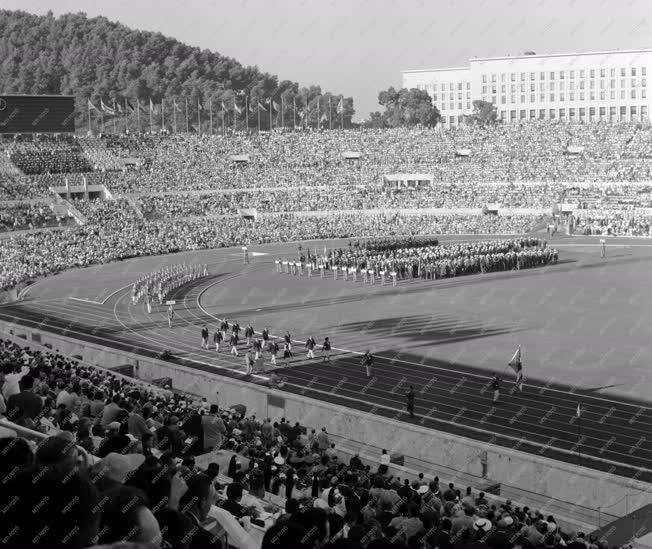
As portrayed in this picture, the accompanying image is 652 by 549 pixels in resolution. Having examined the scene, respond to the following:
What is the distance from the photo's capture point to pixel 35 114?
Result: 7494 centimetres

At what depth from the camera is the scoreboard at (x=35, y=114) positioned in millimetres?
73625

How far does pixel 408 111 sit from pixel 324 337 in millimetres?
104259

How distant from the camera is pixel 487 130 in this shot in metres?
93.0

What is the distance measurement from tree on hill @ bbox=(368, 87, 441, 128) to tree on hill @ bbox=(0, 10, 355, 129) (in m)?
9.95

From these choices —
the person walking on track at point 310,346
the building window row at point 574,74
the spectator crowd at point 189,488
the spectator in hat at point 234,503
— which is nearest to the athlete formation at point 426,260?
the person walking on track at point 310,346

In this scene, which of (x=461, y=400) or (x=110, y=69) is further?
(x=110, y=69)

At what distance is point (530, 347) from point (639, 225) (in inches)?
1705

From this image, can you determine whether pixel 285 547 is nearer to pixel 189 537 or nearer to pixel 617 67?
pixel 189 537

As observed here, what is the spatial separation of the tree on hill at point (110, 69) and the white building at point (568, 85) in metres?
25.6

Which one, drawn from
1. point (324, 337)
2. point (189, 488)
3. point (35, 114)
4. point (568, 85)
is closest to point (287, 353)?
point (324, 337)

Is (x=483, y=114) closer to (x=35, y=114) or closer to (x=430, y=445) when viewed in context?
(x=35, y=114)

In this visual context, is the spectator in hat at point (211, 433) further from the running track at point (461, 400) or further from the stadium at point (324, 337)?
the running track at point (461, 400)

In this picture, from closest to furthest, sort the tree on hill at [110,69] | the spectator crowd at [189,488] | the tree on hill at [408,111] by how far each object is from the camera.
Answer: the spectator crowd at [189,488]
the tree on hill at [110,69]
the tree on hill at [408,111]

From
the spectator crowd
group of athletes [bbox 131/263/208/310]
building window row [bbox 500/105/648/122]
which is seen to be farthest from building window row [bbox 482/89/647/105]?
the spectator crowd
